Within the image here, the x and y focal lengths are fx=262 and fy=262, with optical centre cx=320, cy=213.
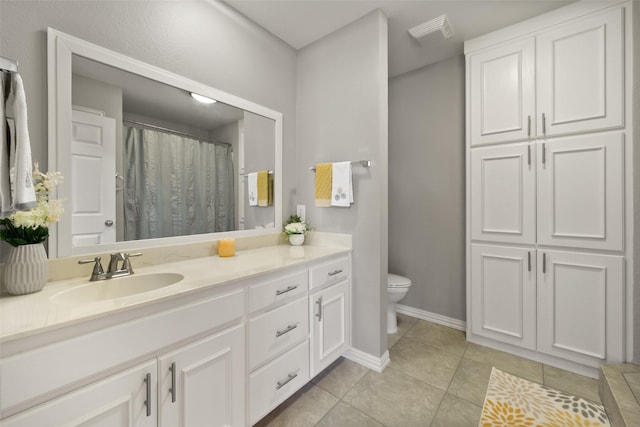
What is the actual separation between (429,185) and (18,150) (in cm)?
275

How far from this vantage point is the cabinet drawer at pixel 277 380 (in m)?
1.27

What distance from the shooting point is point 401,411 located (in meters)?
1.47

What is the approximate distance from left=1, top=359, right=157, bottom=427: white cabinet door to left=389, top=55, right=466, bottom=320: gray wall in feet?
7.84

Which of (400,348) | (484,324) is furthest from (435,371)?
(484,324)

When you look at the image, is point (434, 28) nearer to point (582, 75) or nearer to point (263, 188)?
point (582, 75)

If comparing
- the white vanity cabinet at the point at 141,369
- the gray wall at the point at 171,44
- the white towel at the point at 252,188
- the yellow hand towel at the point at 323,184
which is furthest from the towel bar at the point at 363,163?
the white vanity cabinet at the point at 141,369

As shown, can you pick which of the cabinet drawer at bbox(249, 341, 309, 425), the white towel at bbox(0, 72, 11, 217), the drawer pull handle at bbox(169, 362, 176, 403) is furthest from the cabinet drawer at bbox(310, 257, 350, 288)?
Answer: the white towel at bbox(0, 72, 11, 217)

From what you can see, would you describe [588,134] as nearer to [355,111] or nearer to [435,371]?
[355,111]

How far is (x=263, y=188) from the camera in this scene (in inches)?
81.0

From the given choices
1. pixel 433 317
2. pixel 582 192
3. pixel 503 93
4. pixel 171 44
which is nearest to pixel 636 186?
pixel 582 192

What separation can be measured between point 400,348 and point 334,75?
2.26 metres

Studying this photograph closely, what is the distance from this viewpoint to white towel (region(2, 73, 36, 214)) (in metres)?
0.95

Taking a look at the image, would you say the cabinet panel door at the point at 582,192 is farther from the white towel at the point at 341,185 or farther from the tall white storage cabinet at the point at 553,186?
the white towel at the point at 341,185

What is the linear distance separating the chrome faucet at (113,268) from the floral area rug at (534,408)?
197 centimetres
